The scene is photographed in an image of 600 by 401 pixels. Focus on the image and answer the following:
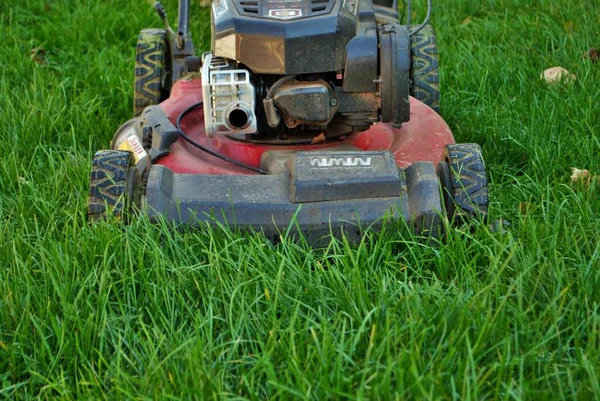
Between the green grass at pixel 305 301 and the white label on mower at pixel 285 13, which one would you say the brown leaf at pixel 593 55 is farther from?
the white label on mower at pixel 285 13

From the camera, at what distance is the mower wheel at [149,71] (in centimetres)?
424

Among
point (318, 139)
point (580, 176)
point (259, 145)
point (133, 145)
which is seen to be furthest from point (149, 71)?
point (580, 176)

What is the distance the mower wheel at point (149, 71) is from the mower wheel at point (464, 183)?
1.53m

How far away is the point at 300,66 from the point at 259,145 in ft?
1.35

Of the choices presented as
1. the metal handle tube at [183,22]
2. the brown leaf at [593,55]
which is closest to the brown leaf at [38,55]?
the metal handle tube at [183,22]

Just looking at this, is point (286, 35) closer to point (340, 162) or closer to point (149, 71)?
point (340, 162)

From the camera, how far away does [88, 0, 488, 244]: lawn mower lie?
117 inches

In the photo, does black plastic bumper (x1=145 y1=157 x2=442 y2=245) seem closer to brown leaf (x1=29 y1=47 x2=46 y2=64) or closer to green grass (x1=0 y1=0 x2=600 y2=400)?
green grass (x1=0 y1=0 x2=600 y2=400)

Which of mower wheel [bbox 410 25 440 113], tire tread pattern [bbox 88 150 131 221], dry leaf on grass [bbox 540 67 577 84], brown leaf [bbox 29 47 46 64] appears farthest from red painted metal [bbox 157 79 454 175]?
brown leaf [bbox 29 47 46 64]

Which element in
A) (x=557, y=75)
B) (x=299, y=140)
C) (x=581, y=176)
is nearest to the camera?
(x=581, y=176)

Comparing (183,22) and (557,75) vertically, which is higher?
(183,22)

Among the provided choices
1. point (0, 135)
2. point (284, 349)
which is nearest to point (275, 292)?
point (284, 349)

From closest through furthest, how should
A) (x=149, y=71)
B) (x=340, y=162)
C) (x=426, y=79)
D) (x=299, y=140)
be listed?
(x=340, y=162) → (x=299, y=140) → (x=426, y=79) → (x=149, y=71)

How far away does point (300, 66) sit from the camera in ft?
10.8
